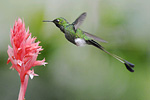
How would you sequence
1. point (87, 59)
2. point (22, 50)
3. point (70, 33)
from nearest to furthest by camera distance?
point (22, 50), point (70, 33), point (87, 59)

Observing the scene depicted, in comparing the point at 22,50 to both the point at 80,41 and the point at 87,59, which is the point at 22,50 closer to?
the point at 80,41

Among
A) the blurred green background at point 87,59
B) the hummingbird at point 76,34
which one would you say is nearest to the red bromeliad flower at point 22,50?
the hummingbird at point 76,34

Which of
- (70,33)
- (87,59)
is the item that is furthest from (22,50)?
(87,59)

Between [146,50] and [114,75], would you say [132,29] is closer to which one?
[146,50]

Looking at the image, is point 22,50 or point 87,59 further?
point 87,59

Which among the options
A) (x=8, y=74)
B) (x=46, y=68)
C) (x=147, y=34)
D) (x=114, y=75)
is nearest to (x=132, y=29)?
(x=147, y=34)

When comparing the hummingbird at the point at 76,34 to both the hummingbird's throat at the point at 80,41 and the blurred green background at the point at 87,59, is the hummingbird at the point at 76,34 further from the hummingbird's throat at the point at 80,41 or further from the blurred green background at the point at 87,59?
the blurred green background at the point at 87,59

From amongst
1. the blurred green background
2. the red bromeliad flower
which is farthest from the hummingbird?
the blurred green background

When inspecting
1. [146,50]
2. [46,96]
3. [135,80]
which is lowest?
[46,96]
